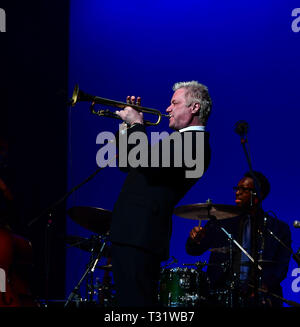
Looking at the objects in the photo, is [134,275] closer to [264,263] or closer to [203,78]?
[264,263]

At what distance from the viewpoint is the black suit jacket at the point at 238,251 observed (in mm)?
4793

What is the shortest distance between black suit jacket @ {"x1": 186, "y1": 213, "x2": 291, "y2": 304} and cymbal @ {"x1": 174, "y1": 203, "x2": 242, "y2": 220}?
0.96ft

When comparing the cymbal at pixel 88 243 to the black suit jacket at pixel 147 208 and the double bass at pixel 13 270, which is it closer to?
the double bass at pixel 13 270

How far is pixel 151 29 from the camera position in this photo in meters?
6.01

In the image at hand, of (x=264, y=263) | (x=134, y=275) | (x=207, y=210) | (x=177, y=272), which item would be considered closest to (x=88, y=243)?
(x=177, y=272)

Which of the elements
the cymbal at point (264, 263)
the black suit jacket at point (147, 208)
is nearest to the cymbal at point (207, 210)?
the cymbal at point (264, 263)

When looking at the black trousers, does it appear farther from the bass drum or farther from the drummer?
the bass drum

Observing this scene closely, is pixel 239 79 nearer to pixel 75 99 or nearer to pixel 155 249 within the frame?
pixel 75 99

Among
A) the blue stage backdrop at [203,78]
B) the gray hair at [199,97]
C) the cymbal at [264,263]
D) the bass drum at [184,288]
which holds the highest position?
the blue stage backdrop at [203,78]

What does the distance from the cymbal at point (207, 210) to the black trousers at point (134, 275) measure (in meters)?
1.84

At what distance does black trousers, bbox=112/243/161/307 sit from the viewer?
2.58 metres

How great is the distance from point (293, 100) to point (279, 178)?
794mm
